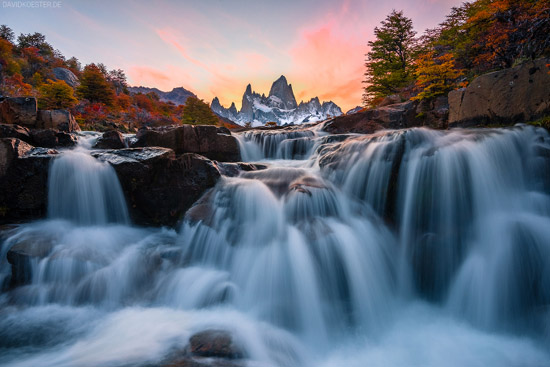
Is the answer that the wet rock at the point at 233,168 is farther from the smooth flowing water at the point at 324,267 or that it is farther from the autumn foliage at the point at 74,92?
the autumn foliage at the point at 74,92

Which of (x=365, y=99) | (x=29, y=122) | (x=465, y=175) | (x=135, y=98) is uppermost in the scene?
(x=135, y=98)

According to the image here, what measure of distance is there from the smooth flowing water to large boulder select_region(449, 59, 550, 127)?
5.36 ft

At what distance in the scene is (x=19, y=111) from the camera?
11.4m

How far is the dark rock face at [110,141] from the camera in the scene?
10211mm

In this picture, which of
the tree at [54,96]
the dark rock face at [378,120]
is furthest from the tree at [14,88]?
the dark rock face at [378,120]

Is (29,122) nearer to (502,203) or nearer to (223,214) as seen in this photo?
(223,214)

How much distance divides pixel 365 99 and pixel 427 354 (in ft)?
62.1

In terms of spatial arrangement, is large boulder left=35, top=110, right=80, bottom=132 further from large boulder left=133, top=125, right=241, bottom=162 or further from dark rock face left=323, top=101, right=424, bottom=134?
dark rock face left=323, top=101, right=424, bottom=134

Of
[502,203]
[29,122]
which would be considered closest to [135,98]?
A: [29,122]

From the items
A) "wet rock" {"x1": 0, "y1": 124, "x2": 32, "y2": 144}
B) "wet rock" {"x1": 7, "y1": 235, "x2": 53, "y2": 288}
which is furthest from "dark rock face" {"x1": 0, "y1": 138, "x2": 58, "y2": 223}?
"wet rock" {"x1": 0, "y1": 124, "x2": 32, "y2": 144}

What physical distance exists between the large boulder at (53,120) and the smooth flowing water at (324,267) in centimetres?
893

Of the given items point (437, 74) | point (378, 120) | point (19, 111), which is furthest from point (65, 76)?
point (437, 74)

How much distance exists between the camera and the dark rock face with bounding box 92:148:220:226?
6.52 metres

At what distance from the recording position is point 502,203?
4477 millimetres
